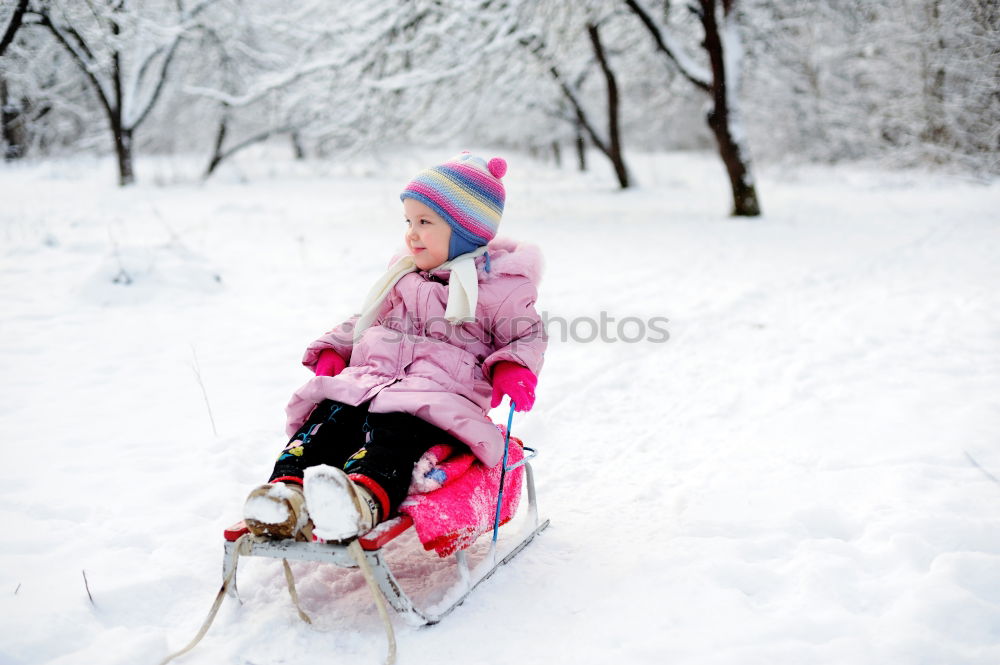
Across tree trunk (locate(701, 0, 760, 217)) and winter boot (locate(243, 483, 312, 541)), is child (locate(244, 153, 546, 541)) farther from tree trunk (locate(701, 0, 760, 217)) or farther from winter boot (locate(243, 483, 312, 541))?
tree trunk (locate(701, 0, 760, 217))

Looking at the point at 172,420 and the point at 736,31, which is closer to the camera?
the point at 172,420

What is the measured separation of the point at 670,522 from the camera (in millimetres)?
2559

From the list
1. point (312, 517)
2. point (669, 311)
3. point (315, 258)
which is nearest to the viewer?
point (312, 517)

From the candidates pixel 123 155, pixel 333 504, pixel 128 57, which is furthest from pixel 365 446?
pixel 128 57

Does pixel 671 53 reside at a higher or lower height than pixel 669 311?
higher

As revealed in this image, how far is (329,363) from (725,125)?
8.15 meters

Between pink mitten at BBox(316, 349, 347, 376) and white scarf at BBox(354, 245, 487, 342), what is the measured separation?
9cm

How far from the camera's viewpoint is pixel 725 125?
9.26 meters

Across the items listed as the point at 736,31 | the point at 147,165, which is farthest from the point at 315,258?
the point at 147,165

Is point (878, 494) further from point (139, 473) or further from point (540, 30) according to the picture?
point (540, 30)

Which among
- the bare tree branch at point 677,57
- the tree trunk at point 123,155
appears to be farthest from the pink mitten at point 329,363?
the tree trunk at point 123,155

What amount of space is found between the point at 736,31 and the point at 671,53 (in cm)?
85

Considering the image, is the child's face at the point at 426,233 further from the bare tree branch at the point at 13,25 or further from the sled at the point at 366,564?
the bare tree branch at the point at 13,25

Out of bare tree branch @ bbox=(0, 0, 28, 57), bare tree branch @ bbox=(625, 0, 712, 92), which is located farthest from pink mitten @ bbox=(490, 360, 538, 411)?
bare tree branch @ bbox=(625, 0, 712, 92)
